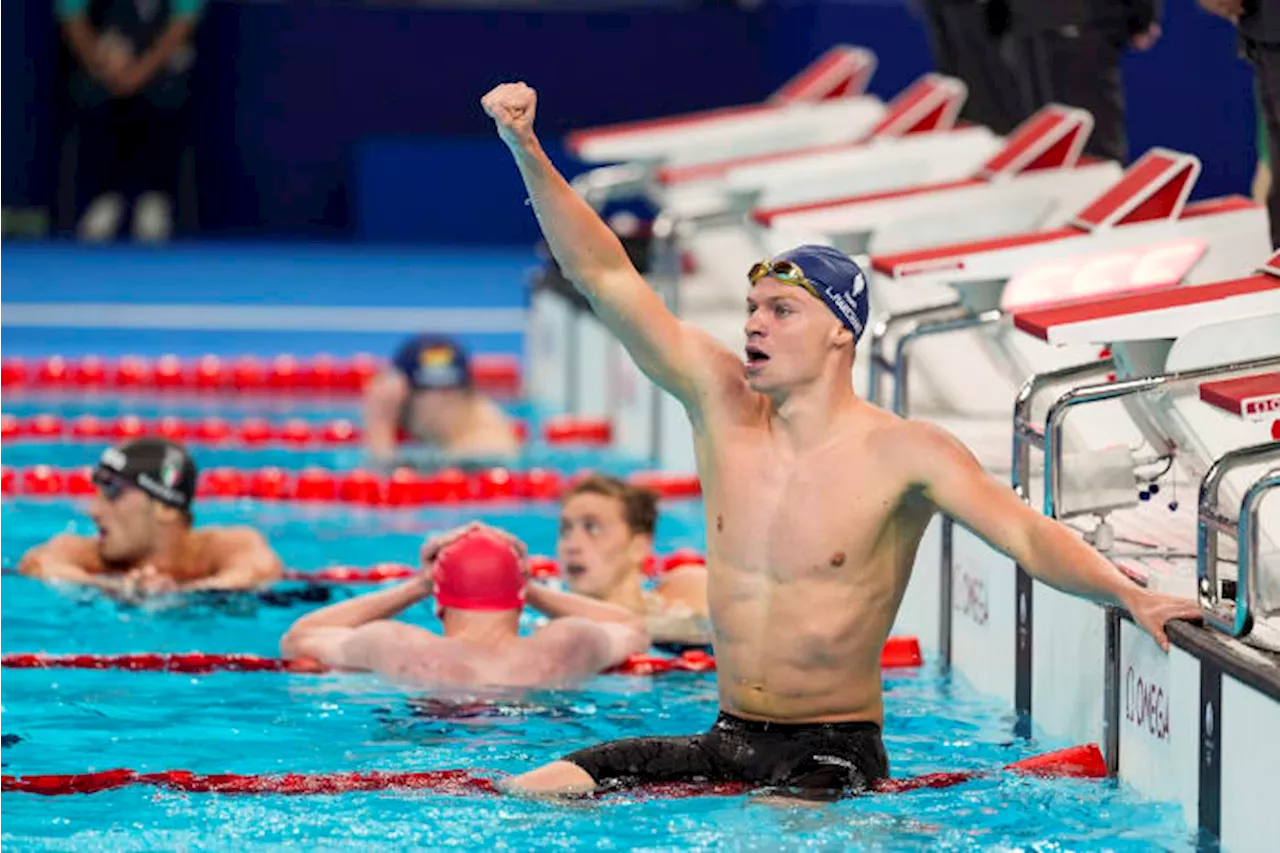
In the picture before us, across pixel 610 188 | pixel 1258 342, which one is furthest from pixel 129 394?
pixel 1258 342

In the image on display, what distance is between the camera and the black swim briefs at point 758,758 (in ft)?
18.3

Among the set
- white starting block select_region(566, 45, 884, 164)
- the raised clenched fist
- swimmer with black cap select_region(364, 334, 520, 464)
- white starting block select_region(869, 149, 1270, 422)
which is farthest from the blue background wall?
the raised clenched fist

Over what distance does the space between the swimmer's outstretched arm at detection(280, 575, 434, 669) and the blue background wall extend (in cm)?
1338

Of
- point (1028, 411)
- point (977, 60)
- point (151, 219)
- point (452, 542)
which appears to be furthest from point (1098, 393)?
point (151, 219)

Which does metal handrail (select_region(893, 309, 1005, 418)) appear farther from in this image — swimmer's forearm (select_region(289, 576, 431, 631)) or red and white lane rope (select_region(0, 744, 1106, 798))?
red and white lane rope (select_region(0, 744, 1106, 798))

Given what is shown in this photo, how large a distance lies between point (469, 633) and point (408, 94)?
46.8 ft

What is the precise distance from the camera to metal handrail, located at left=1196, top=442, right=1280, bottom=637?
5234mm

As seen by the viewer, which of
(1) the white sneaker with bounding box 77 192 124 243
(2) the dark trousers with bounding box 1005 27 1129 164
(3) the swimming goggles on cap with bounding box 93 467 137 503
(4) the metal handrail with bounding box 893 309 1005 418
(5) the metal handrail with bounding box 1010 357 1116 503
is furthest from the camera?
(1) the white sneaker with bounding box 77 192 124 243

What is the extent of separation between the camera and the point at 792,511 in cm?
566

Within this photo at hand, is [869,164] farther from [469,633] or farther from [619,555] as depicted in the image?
[469,633]

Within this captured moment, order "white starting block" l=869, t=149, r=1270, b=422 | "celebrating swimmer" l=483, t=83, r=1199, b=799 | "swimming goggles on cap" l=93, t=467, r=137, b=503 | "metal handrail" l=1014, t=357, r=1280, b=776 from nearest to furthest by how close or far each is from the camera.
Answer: "celebrating swimmer" l=483, t=83, r=1199, b=799 → "metal handrail" l=1014, t=357, r=1280, b=776 → "white starting block" l=869, t=149, r=1270, b=422 → "swimming goggles on cap" l=93, t=467, r=137, b=503

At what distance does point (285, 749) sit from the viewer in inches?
251

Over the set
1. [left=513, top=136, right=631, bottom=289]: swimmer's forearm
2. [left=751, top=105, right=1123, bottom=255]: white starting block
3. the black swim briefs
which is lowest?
the black swim briefs

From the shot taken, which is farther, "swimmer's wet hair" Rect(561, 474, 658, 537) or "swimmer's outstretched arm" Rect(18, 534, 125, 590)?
"swimmer's outstretched arm" Rect(18, 534, 125, 590)
